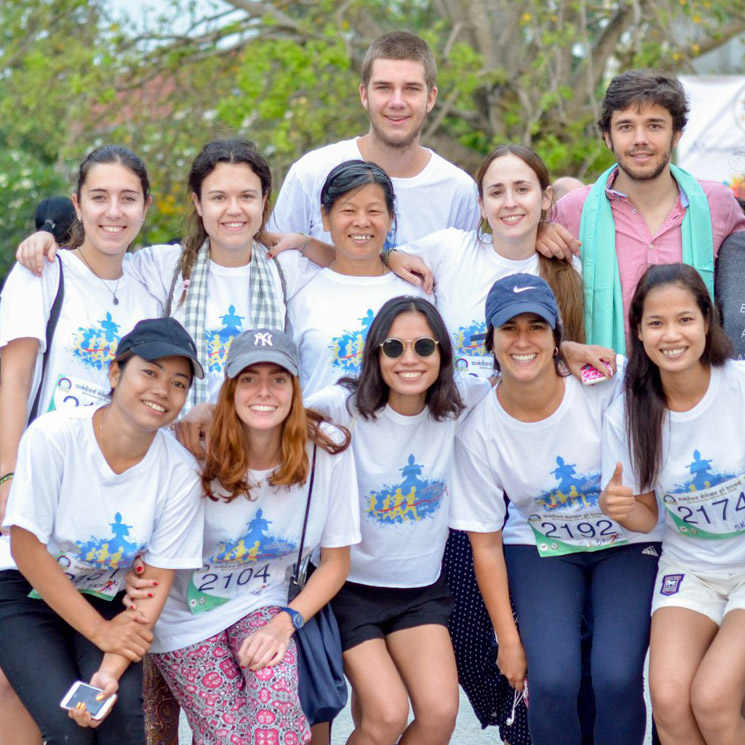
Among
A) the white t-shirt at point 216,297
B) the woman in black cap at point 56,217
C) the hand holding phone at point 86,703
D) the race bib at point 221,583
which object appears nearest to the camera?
the hand holding phone at point 86,703

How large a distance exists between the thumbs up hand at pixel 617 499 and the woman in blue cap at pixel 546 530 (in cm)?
15

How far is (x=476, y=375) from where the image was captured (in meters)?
4.12

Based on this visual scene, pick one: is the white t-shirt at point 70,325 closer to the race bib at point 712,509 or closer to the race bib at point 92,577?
the race bib at point 92,577

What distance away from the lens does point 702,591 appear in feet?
11.8

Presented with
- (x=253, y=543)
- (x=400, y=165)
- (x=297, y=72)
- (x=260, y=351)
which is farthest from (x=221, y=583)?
(x=297, y=72)

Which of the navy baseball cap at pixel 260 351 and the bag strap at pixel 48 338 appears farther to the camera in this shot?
the bag strap at pixel 48 338

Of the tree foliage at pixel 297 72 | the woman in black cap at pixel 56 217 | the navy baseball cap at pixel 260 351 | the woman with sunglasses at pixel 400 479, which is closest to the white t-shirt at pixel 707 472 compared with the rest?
the woman with sunglasses at pixel 400 479

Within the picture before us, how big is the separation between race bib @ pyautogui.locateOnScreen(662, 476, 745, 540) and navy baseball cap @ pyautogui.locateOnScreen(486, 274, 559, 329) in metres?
0.72

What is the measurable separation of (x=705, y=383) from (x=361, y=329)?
1.23m

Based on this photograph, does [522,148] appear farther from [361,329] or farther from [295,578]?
[295,578]

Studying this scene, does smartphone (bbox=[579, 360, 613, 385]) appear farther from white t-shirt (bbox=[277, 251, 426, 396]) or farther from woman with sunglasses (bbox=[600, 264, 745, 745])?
white t-shirt (bbox=[277, 251, 426, 396])

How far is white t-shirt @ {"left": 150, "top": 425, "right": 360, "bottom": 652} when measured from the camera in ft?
11.8

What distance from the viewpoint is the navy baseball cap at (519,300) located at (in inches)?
143

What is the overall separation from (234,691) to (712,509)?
5.45 feet
